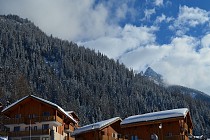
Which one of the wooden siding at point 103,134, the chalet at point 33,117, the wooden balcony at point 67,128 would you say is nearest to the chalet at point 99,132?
the wooden siding at point 103,134

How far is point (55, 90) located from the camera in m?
→ 183

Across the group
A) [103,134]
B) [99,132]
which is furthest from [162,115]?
[99,132]

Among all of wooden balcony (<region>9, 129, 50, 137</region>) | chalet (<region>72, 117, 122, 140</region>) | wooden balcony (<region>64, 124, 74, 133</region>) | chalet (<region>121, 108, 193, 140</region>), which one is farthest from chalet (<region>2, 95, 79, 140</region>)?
chalet (<region>121, 108, 193, 140</region>)

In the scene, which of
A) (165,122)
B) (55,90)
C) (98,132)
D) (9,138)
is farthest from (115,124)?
(55,90)

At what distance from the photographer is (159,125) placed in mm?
51750

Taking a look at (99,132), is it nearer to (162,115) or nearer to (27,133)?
(162,115)

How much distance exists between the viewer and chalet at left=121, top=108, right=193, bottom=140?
168ft

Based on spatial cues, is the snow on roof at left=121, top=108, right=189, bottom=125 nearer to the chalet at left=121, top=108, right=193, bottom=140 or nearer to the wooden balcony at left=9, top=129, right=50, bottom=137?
the chalet at left=121, top=108, right=193, bottom=140

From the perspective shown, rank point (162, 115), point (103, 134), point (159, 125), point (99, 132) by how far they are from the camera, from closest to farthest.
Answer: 1. point (159, 125)
2. point (162, 115)
3. point (99, 132)
4. point (103, 134)

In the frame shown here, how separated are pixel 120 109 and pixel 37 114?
131103 mm

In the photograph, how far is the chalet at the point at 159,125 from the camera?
51281mm

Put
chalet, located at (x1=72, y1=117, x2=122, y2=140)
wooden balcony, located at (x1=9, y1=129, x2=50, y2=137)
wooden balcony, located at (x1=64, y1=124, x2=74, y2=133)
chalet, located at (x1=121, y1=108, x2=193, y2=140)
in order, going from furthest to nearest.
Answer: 1. wooden balcony, located at (x1=64, y1=124, x2=74, y2=133)
2. wooden balcony, located at (x1=9, y1=129, x2=50, y2=137)
3. chalet, located at (x1=72, y1=117, x2=122, y2=140)
4. chalet, located at (x1=121, y1=108, x2=193, y2=140)

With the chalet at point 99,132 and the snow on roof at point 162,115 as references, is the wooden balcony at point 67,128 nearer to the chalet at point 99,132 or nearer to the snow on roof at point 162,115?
the chalet at point 99,132

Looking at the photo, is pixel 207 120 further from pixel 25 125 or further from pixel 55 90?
pixel 25 125
